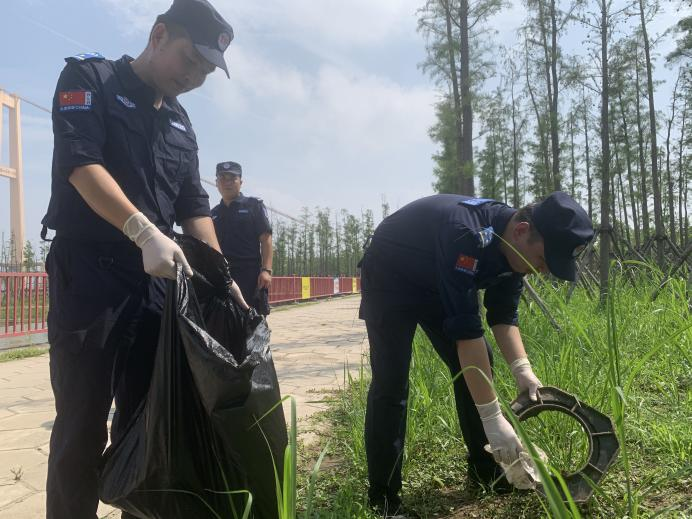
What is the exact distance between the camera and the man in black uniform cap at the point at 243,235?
4082 millimetres

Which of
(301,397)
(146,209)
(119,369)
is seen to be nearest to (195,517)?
(119,369)

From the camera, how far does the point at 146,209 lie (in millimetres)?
1548

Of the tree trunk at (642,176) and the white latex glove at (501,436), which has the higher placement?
the tree trunk at (642,176)

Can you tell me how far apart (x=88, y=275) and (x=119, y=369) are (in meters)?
0.30

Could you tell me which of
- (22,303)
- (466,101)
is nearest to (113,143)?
(466,101)

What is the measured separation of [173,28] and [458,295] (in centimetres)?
119

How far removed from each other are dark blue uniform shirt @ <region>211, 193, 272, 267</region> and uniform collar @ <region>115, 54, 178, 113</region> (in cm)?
250

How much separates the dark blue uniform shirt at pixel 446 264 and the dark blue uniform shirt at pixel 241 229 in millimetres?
2248

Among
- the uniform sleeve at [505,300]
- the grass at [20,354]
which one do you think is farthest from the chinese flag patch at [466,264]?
the grass at [20,354]

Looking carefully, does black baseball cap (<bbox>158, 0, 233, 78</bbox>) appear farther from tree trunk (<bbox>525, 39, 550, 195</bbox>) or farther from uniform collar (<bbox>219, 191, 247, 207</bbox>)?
tree trunk (<bbox>525, 39, 550, 195</bbox>)

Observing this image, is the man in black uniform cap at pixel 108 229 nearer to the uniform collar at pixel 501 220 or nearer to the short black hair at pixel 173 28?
the short black hair at pixel 173 28

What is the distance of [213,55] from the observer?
4.99 feet

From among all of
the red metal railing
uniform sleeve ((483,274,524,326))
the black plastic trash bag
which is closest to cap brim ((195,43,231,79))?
A: the black plastic trash bag

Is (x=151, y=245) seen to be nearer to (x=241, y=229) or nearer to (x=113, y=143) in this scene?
(x=113, y=143)
